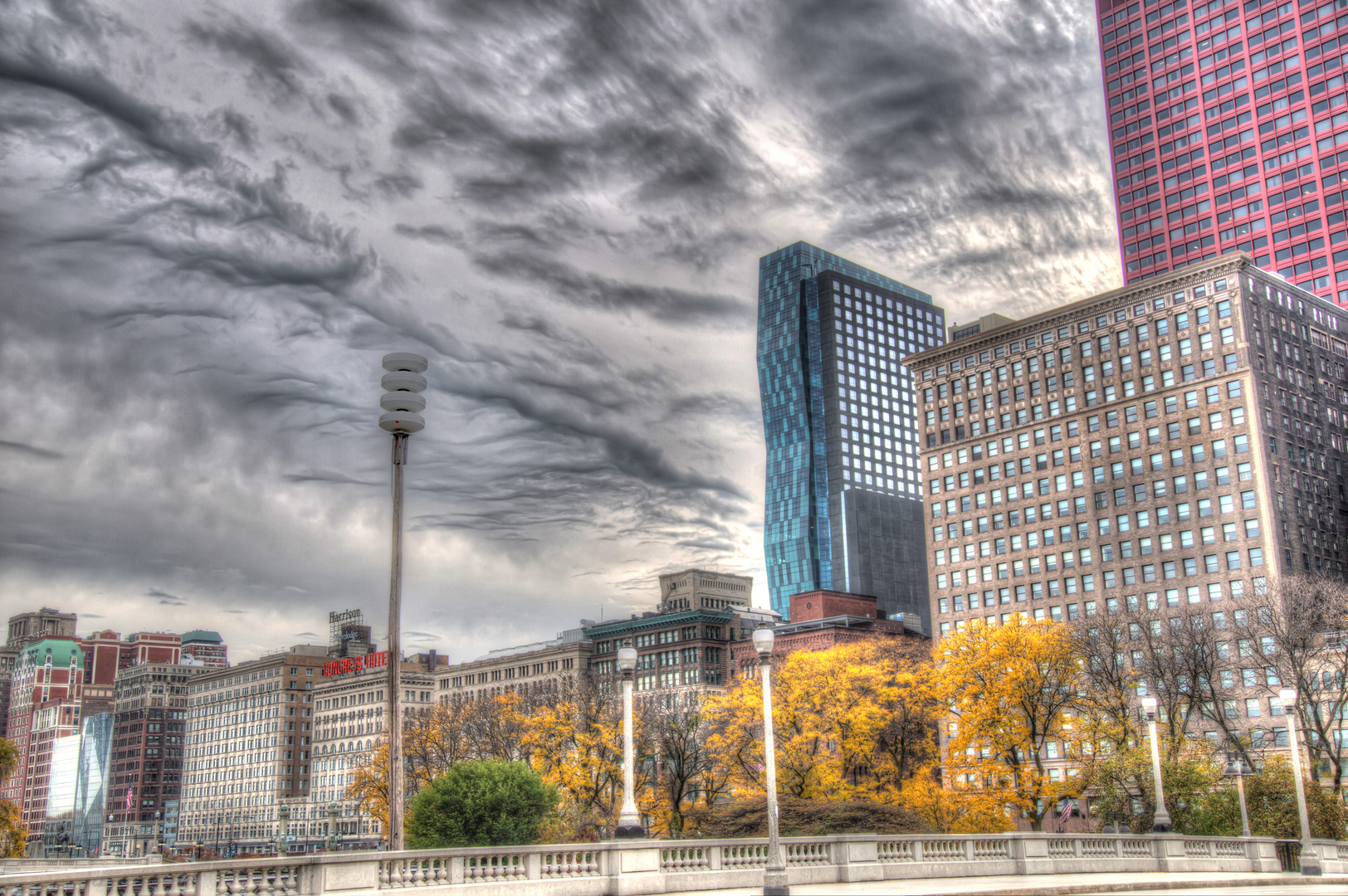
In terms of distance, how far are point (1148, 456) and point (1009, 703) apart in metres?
75.4

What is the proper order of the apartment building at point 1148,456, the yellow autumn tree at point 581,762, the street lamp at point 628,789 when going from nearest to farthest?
the street lamp at point 628,789, the yellow autumn tree at point 581,762, the apartment building at point 1148,456

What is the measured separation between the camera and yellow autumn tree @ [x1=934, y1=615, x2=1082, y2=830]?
75.7m

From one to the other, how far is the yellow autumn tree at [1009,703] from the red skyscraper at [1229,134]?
10907 cm

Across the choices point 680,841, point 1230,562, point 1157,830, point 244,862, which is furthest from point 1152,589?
point 244,862

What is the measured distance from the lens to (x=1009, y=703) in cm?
7681

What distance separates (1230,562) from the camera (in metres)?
130

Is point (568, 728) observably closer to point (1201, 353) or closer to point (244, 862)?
point (244, 862)

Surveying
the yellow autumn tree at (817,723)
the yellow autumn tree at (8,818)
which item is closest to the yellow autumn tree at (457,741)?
the yellow autumn tree at (817,723)

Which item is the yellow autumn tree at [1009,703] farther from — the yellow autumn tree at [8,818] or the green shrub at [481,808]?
the yellow autumn tree at [8,818]

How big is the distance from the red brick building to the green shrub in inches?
4277

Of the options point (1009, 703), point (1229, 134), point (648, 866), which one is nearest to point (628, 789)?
point (648, 866)

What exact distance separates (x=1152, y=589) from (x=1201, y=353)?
28.5 meters

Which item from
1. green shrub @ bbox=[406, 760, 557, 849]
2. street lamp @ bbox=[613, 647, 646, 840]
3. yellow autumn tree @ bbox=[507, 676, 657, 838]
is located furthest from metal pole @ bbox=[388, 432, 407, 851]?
yellow autumn tree @ bbox=[507, 676, 657, 838]

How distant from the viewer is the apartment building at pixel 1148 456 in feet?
433
